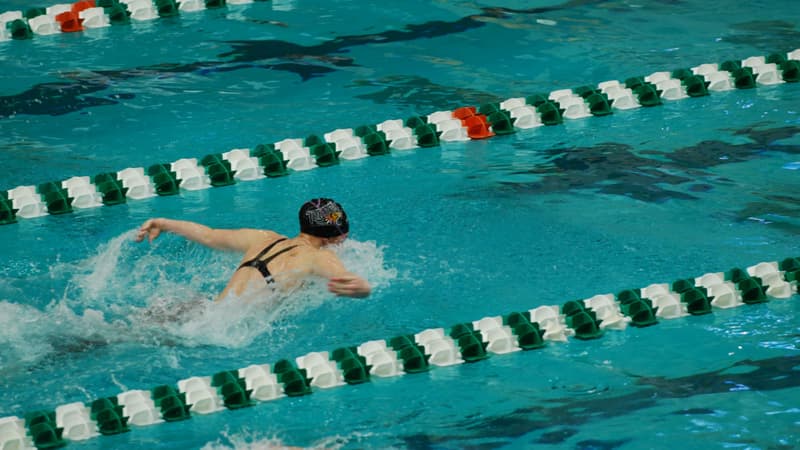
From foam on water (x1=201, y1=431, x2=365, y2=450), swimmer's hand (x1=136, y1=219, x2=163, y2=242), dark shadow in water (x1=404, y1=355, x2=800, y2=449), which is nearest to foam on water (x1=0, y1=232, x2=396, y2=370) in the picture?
swimmer's hand (x1=136, y1=219, x2=163, y2=242)

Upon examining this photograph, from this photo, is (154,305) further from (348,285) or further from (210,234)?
(348,285)

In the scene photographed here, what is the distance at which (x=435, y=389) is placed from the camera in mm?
5438

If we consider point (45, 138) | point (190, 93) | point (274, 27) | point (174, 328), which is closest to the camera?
point (174, 328)

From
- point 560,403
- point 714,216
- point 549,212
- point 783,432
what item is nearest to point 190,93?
point 549,212

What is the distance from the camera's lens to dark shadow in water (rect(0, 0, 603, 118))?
8.25 m

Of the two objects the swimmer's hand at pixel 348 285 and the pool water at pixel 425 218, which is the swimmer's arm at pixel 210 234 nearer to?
the pool water at pixel 425 218

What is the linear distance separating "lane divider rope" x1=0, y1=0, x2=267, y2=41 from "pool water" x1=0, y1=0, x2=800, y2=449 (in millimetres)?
112

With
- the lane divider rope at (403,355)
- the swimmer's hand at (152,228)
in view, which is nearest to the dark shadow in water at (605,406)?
the lane divider rope at (403,355)

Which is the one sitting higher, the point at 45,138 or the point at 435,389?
the point at 45,138

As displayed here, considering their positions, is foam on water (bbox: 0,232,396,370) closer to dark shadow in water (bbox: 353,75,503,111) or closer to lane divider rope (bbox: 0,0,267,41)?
dark shadow in water (bbox: 353,75,503,111)

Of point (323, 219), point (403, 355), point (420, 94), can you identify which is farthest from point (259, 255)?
point (420, 94)

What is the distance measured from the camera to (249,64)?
8.85 m

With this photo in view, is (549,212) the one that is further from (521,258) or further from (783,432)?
(783,432)

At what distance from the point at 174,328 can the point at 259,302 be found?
363 mm
